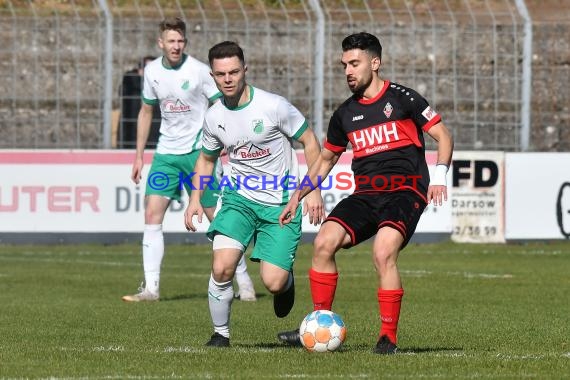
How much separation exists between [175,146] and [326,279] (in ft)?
14.3

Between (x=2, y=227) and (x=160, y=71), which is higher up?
(x=160, y=71)

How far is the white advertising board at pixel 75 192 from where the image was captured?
1823cm

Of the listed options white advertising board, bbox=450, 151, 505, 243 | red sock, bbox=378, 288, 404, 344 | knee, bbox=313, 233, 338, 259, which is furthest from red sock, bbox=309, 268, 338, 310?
white advertising board, bbox=450, 151, 505, 243

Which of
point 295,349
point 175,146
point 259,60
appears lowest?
point 295,349

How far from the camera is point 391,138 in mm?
8547

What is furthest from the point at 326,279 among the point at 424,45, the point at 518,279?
the point at 424,45

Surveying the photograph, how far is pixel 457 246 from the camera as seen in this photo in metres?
18.9

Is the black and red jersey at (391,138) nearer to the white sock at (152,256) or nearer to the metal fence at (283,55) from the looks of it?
the white sock at (152,256)

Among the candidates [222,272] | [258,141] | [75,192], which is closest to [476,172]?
[75,192]

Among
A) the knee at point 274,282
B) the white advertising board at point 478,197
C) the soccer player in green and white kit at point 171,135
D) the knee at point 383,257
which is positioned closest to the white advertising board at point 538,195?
the white advertising board at point 478,197

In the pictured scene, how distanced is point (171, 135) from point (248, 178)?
355 centimetres

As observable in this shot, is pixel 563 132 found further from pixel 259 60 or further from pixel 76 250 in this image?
pixel 76 250

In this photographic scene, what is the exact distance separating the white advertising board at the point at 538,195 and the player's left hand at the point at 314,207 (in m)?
10.7

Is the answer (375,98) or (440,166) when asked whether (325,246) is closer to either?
(440,166)
